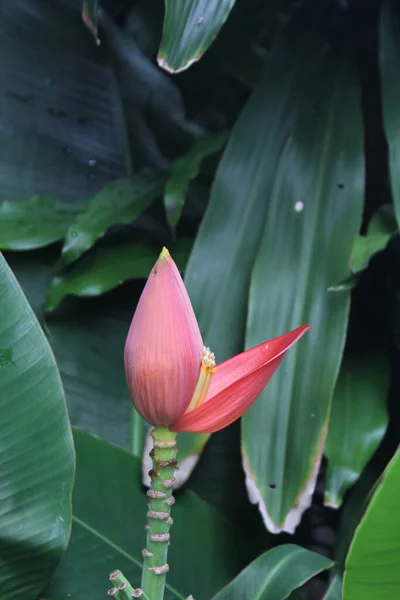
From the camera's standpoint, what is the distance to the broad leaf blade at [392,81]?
2.02 ft

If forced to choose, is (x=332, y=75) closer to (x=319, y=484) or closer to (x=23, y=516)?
(x=319, y=484)

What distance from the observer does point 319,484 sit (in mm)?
708

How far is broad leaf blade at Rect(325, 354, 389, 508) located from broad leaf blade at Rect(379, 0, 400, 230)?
175mm

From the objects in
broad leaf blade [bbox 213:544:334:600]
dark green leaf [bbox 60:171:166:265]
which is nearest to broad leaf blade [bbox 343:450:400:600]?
broad leaf blade [bbox 213:544:334:600]

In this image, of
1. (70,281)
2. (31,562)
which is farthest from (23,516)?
(70,281)

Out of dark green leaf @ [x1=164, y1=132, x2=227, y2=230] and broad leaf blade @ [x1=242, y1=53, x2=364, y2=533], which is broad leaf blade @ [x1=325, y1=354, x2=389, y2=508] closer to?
broad leaf blade @ [x1=242, y1=53, x2=364, y2=533]

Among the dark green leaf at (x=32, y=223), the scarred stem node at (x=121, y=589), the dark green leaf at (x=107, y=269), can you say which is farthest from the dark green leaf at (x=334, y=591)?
the dark green leaf at (x=32, y=223)

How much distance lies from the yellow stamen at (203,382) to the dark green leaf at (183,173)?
1.14 feet

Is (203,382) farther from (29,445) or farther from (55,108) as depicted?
(55,108)

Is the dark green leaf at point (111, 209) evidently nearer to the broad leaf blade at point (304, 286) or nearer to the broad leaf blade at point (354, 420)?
the broad leaf blade at point (304, 286)

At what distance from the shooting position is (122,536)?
0.55 metres

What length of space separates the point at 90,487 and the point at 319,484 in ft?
0.96

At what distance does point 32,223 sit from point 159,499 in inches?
18.9

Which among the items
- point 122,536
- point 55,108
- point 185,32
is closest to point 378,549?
point 122,536
